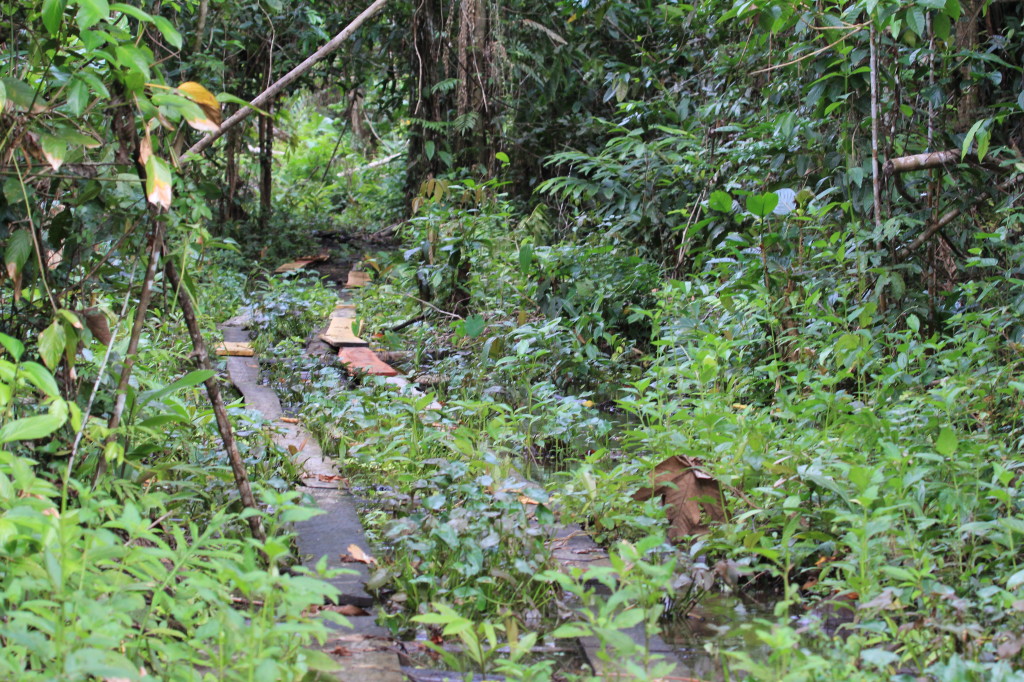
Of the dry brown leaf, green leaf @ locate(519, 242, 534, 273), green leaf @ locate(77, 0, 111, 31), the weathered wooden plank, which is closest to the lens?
green leaf @ locate(77, 0, 111, 31)

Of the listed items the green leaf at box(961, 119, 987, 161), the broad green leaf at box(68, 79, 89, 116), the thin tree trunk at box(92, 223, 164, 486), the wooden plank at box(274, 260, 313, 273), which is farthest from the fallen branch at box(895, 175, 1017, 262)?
the wooden plank at box(274, 260, 313, 273)

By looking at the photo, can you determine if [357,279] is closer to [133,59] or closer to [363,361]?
[363,361]

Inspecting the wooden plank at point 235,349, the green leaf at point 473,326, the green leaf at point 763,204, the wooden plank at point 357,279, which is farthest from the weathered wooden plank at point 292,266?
the green leaf at point 763,204

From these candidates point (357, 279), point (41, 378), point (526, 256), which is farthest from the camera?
point (357, 279)

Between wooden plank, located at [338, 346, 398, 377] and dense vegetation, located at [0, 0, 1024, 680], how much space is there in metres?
0.15

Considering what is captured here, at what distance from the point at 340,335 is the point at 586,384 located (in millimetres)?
2027

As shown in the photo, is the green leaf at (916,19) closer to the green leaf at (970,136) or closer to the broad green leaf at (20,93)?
the green leaf at (970,136)

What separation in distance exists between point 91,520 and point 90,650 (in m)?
0.65

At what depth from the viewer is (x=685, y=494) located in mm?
2906

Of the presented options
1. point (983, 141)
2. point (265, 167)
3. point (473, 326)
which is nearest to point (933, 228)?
point (983, 141)

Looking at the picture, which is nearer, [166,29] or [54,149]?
[166,29]

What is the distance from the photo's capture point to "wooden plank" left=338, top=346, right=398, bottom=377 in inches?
207

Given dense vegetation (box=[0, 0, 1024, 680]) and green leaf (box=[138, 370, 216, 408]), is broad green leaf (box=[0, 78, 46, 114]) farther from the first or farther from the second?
green leaf (box=[138, 370, 216, 408])

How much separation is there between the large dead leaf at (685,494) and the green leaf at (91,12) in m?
2.05
